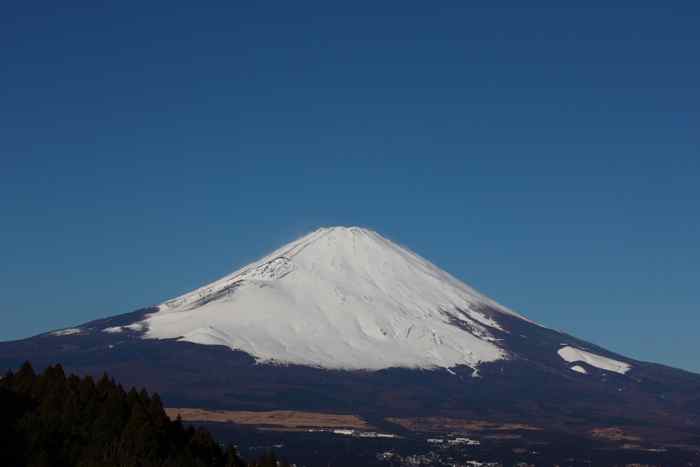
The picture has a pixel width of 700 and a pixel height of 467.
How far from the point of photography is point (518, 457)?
191 m

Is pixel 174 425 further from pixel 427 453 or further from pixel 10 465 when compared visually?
pixel 427 453

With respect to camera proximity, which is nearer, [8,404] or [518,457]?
[8,404]

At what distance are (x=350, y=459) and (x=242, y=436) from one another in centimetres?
2758

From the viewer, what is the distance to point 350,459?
176 metres

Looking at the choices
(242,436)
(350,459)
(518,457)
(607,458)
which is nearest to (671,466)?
(607,458)

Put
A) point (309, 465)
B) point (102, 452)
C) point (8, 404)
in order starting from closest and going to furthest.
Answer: point (102, 452)
point (8, 404)
point (309, 465)

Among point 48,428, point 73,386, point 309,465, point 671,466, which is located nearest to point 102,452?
point 48,428

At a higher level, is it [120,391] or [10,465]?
[120,391]

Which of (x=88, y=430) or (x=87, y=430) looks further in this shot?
(x=88, y=430)

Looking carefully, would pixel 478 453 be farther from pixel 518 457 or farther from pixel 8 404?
pixel 8 404

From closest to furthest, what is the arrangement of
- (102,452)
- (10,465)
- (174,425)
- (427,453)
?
(10,465) → (102,452) → (174,425) → (427,453)

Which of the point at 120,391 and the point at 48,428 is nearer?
the point at 48,428

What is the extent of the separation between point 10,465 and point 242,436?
4818 inches

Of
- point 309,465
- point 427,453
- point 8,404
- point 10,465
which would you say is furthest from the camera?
point 427,453
